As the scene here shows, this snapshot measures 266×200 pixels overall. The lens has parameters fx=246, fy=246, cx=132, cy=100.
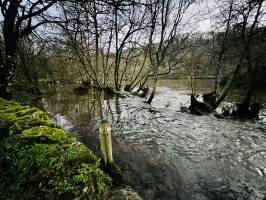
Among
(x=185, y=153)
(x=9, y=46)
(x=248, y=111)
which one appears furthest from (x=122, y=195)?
(x=248, y=111)

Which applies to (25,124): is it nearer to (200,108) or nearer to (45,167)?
(45,167)

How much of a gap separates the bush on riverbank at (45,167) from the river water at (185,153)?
6.31ft

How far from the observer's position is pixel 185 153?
8641 mm

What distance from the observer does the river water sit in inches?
243

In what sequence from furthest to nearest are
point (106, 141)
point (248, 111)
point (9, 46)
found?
point (248, 111) < point (9, 46) < point (106, 141)

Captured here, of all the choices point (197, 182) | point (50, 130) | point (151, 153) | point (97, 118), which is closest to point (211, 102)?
point (97, 118)

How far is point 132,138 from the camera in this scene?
10484 millimetres

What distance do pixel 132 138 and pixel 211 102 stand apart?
875 cm

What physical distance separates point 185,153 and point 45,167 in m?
5.52

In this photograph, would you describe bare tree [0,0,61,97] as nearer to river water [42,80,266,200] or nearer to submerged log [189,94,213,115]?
river water [42,80,266,200]

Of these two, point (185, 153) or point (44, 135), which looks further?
point (185, 153)

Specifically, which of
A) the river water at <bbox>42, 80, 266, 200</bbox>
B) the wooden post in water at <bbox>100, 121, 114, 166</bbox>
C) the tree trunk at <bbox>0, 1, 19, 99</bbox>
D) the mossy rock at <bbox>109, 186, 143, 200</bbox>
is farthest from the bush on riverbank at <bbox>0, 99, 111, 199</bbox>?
the tree trunk at <bbox>0, 1, 19, 99</bbox>

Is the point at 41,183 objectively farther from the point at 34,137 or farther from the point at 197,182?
the point at 197,182

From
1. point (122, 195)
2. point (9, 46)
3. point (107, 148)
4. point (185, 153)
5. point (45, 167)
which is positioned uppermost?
point (9, 46)
